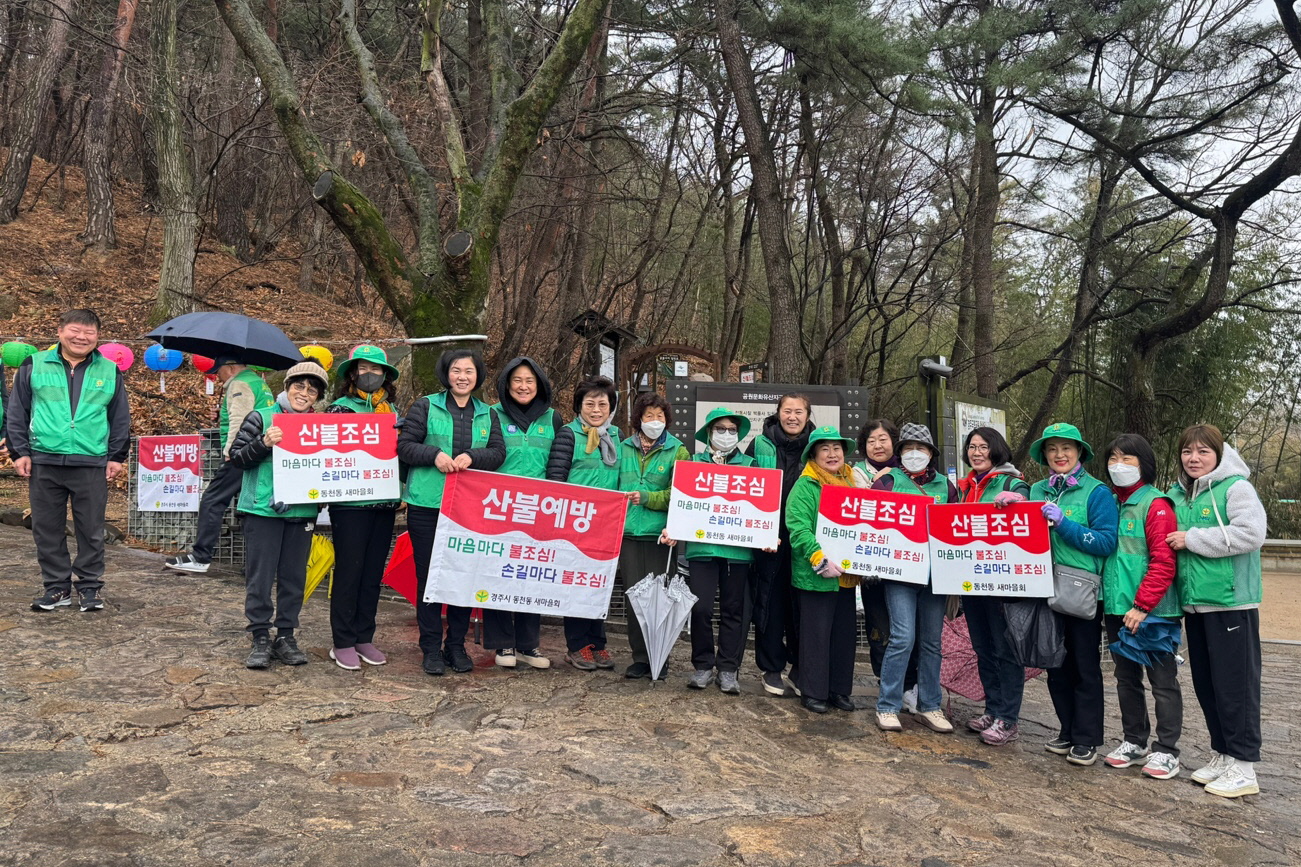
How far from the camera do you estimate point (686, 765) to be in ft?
16.1

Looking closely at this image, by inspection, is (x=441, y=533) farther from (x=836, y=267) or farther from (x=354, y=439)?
(x=836, y=267)

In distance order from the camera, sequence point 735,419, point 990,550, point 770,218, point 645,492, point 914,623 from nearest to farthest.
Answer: point 990,550, point 914,623, point 645,492, point 735,419, point 770,218

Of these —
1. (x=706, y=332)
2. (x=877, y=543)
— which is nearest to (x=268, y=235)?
(x=706, y=332)

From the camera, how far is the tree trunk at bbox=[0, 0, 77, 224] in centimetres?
1961

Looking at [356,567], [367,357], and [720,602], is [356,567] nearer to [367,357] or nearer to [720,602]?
[367,357]

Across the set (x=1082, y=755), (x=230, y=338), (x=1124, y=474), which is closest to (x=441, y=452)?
(x=230, y=338)

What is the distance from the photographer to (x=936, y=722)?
239 inches

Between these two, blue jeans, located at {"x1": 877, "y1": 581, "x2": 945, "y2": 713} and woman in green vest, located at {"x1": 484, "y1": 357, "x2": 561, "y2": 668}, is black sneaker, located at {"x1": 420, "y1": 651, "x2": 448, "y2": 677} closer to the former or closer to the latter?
woman in green vest, located at {"x1": 484, "y1": 357, "x2": 561, "y2": 668}

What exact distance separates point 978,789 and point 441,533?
3.26 m

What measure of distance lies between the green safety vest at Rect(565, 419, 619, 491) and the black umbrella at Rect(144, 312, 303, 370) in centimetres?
303

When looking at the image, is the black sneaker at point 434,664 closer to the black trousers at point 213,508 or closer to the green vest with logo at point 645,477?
the green vest with logo at point 645,477

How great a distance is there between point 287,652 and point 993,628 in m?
4.17

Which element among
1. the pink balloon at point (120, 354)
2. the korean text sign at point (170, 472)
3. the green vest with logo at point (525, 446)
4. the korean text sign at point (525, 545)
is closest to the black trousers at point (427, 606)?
the korean text sign at point (525, 545)

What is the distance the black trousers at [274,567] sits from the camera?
231 inches
